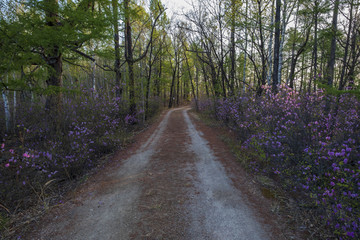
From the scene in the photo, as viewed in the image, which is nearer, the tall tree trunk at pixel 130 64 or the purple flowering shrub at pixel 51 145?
the purple flowering shrub at pixel 51 145

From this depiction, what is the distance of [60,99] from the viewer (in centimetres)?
775

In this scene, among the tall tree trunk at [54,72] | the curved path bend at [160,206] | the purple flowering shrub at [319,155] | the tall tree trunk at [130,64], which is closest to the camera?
the purple flowering shrub at [319,155]

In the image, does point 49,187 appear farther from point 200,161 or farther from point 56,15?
point 56,15

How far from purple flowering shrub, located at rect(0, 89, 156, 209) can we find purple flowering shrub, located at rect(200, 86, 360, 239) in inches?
207

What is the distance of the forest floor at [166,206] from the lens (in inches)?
111

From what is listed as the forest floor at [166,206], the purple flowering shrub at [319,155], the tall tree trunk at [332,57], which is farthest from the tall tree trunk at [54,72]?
the tall tree trunk at [332,57]

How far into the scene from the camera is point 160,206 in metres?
3.46

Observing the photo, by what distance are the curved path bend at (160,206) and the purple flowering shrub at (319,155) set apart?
2.95 ft

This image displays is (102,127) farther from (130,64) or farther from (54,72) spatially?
(130,64)

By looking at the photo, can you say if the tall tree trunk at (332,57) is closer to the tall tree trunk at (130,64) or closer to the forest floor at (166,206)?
the forest floor at (166,206)

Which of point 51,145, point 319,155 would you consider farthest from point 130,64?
point 319,155

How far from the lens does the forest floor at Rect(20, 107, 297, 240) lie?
2812 millimetres

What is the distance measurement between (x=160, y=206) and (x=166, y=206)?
12cm

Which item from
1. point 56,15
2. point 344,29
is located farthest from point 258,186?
point 344,29
